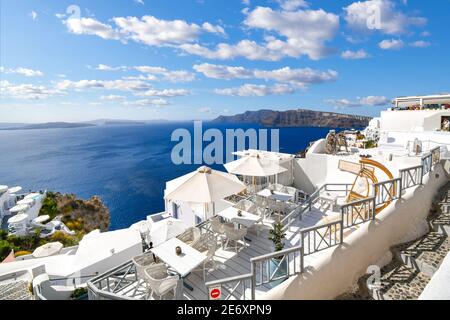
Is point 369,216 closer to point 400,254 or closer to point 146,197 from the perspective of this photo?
point 400,254

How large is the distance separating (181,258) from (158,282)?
2.38 ft

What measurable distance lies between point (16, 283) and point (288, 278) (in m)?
14.0

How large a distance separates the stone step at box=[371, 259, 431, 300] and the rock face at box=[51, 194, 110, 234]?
35507mm

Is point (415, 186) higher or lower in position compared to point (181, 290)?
higher

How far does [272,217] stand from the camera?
886 cm

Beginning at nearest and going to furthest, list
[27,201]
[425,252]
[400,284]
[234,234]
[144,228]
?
[400,284] < [425,252] < [234,234] < [144,228] < [27,201]

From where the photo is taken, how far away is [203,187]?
6746 millimetres

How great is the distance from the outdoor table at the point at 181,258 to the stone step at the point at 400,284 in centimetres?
357

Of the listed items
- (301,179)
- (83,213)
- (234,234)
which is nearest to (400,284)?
(234,234)

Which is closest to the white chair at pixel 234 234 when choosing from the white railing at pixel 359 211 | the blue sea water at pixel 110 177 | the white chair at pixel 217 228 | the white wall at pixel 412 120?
the white chair at pixel 217 228

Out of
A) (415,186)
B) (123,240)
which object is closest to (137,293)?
(415,186)

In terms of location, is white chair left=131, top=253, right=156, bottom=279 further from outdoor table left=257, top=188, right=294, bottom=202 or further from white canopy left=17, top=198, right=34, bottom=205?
white canopy left=17, top=198, right=34, bottom=205

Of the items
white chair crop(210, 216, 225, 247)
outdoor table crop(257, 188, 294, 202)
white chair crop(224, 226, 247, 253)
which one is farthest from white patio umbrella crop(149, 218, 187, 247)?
white chair crop(224, 226, 247, 253)

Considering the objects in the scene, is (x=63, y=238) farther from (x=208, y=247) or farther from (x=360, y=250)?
(x=360, y=250)
